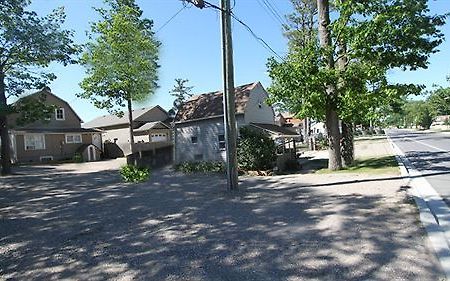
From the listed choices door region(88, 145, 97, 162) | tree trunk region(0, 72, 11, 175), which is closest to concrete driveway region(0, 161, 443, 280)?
tree trunk region(0, 72, 11, 175)

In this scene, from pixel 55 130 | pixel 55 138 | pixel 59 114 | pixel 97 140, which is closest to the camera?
pixel 55 130

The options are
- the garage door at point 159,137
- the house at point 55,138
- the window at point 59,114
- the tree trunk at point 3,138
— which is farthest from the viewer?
the garage door at point 159,137

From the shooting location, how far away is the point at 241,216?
26.3ft

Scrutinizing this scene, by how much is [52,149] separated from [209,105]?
18.0 m

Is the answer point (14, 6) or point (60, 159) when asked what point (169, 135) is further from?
point (14, 6)

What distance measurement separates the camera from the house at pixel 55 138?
29734 millimetres

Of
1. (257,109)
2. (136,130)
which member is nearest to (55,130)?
(136,130)

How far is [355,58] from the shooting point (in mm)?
14516

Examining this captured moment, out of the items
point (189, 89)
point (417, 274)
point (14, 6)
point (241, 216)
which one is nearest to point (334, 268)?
point (417, 274)

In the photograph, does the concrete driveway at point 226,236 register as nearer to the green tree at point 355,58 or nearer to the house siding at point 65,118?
the green tree at point 355,58

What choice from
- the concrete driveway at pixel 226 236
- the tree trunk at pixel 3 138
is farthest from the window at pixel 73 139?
the concrete driveway at pixel 226 236

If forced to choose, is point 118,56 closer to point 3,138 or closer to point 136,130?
point 3,138

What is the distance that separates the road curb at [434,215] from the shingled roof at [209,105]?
1262 cm

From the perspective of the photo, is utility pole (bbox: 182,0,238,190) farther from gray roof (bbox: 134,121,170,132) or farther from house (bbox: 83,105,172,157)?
gray roof (bbox: 134,121,170,132)
